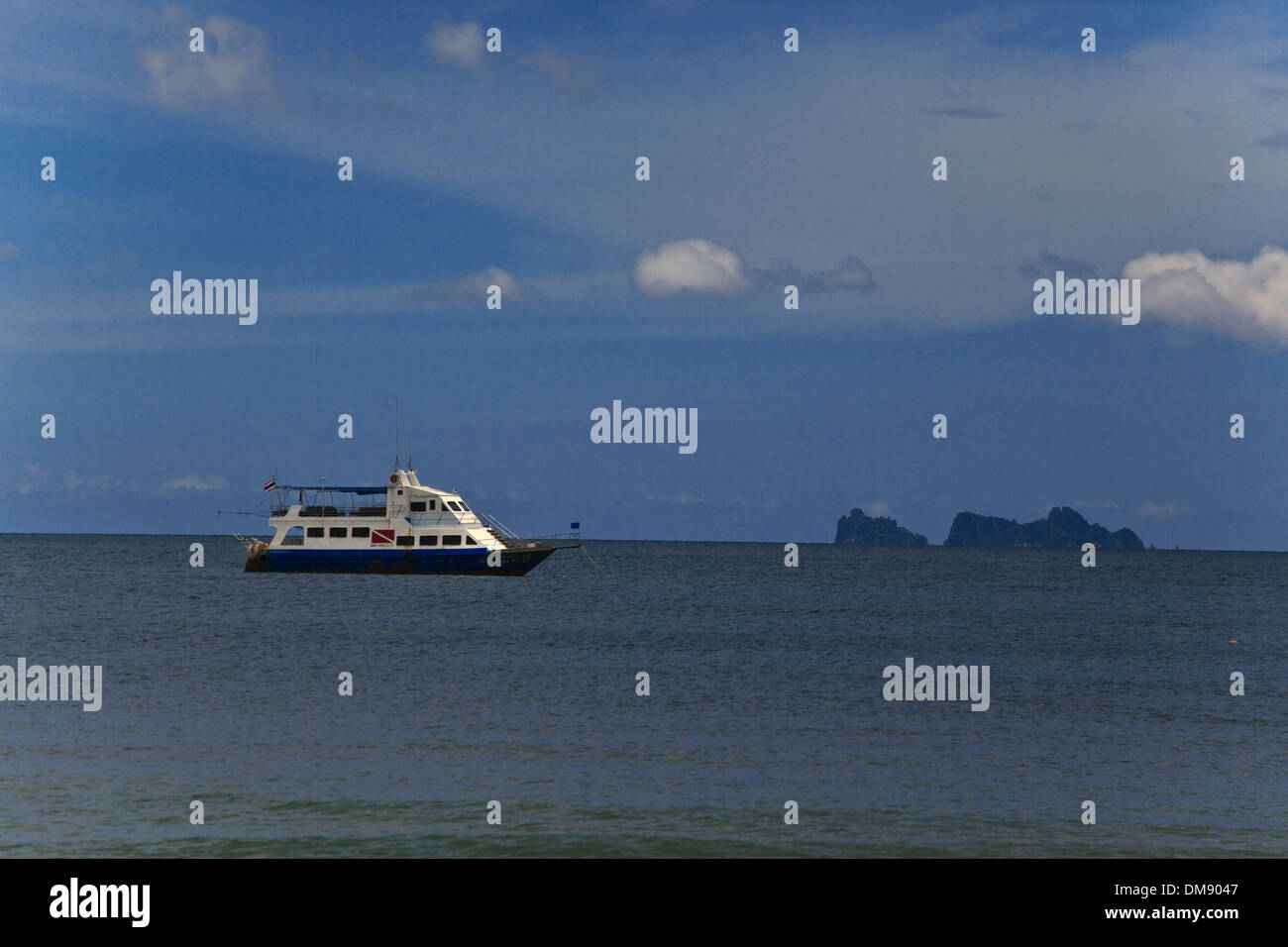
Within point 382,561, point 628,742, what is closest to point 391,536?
point 382,561

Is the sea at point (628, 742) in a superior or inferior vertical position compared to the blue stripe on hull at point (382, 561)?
inferior

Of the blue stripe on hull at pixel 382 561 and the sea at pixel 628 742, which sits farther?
the blue stripe on hull at pixel 382 561

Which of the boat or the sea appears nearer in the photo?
the sea

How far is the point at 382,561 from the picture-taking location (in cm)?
8581

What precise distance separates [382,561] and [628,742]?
59.5 meters

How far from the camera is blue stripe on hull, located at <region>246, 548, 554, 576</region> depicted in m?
85.5

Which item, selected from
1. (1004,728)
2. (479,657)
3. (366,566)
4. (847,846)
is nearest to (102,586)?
(366,566)

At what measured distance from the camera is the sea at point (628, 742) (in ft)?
68.8

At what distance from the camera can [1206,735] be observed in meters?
31.8

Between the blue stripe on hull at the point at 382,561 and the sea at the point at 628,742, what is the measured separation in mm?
19180

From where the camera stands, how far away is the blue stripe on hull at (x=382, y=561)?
85.5 metres

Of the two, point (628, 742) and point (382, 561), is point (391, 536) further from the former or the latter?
point (628, 742)

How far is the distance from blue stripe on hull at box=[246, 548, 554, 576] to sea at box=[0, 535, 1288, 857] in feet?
62.9
